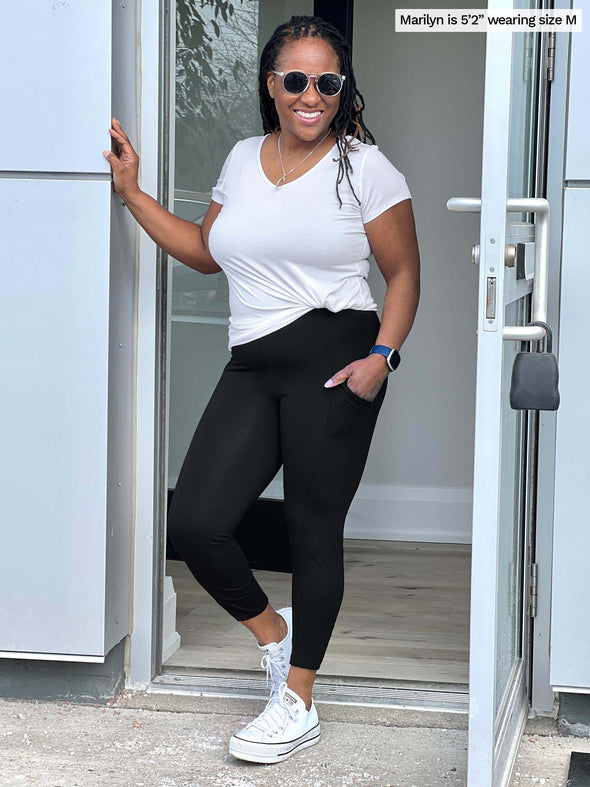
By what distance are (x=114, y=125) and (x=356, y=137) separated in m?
0.59

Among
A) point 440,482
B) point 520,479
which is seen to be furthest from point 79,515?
point 440,482

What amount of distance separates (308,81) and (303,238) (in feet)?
1.12

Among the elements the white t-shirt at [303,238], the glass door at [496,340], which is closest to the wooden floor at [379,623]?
the glass door at [496,340]

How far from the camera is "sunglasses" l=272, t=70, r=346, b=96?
7.49 feet

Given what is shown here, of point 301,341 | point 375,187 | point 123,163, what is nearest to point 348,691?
point 301,341

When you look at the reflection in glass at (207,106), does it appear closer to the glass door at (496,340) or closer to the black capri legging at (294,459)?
the black capri legging at (294,459)

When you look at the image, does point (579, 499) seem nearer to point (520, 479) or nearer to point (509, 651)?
point (520, 479)

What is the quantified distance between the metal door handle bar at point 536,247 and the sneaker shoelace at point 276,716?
1.04 m

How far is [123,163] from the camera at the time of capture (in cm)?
256

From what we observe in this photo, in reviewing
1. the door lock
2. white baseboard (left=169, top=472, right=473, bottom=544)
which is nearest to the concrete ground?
the door lock

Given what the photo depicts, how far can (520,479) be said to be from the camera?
245 centimetres

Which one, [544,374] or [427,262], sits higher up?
[427,262]

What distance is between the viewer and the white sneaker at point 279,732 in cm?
Result: 234

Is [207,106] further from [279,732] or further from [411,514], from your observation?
[279,732]
